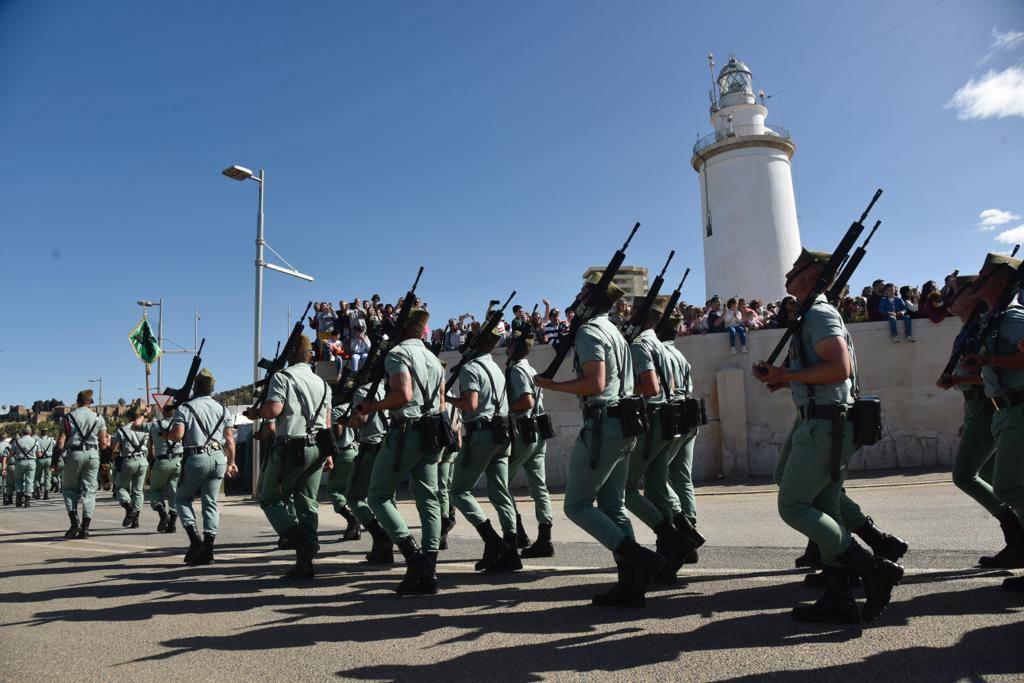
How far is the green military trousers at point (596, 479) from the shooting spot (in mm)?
4441

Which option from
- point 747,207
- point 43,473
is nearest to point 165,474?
point 43,473

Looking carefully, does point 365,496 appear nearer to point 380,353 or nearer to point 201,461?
point 380,353

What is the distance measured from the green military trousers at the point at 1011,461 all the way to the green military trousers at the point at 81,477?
1087 centimetres

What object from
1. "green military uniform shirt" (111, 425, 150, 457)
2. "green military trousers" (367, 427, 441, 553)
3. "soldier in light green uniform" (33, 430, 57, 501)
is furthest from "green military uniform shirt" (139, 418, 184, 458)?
"soldier in light green uniform" (33, 430, 57, 501)

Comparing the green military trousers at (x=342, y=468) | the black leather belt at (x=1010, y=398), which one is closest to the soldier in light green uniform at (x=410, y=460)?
the green military trousers at (x=342, y=468)

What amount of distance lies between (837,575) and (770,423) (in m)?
11.6

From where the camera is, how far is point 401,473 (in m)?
5.49

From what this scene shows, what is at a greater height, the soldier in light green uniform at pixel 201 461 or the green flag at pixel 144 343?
the green flag at pixel 144 343

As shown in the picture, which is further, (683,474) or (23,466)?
(23,466)

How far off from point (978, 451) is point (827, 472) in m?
1.98

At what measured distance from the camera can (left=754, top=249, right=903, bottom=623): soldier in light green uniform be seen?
380 centimetres

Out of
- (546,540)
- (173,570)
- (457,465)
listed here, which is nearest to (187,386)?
(173,570)

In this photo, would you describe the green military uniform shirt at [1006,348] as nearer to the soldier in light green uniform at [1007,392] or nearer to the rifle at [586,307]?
the soldier in light green uniform at [1007,392]

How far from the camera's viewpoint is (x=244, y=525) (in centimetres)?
1076
